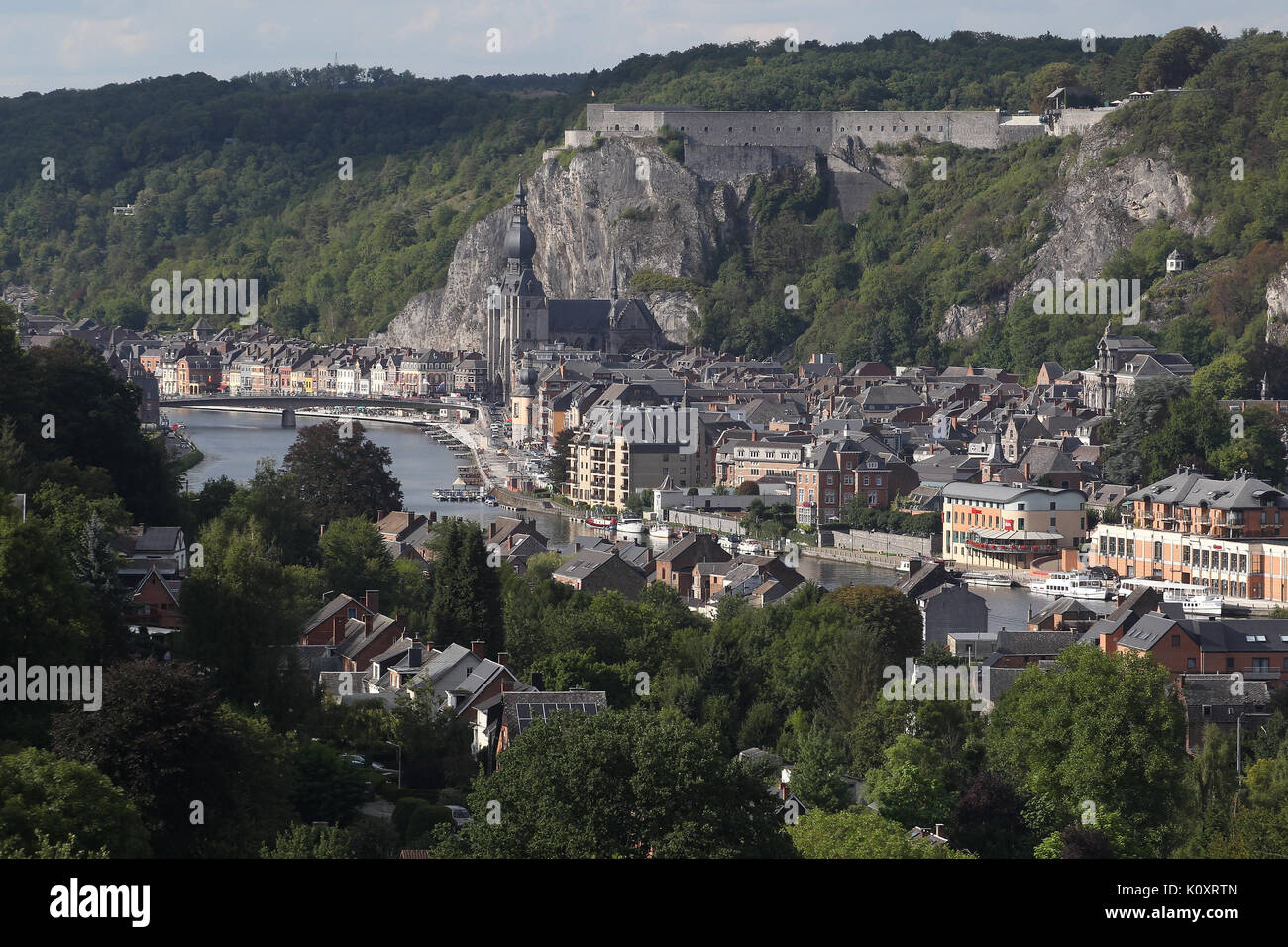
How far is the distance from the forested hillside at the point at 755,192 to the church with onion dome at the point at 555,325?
8.41 feet

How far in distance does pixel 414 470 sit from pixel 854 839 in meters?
41.2

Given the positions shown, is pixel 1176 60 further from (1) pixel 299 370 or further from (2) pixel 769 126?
(1) pixel 299 370

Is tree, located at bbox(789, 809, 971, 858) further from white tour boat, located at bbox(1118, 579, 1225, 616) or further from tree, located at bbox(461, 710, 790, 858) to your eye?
white tour boat, located at bbox(1118, 579, 1225, 616)

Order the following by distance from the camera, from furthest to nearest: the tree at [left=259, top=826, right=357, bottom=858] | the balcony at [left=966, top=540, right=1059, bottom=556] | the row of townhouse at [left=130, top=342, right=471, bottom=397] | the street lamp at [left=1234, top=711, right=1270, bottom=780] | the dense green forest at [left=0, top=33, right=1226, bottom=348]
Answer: the dense green forest at [left=0, top=33, right=1226, bottom=348]
the row of townhouse at [left=130, top=342, right=471, bottom=397]
the balcony at [left=966, top=540, right=1059, bottom=556]
the street lamp at [left=1234, top=711, right=1270, bottom=780]
the tree at [left=259, top=826, right=357, bottom=858]

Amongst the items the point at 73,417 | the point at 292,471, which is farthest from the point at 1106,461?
the point at 73,417

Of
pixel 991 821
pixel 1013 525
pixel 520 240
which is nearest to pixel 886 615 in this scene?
pixel 991 821

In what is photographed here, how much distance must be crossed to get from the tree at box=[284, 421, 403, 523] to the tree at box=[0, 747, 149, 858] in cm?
2138

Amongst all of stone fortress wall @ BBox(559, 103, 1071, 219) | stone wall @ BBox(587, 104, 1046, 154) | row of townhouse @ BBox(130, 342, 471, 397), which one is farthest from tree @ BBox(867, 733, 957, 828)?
stone wall @ BBox(587, 104, 1046, 154)

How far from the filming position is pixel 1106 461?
133ft

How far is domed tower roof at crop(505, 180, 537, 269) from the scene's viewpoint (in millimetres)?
75625

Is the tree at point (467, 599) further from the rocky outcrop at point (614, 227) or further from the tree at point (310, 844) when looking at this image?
the rocky outcrop at point (614, 227)

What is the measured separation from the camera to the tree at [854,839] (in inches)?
437

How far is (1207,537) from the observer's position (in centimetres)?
3266
